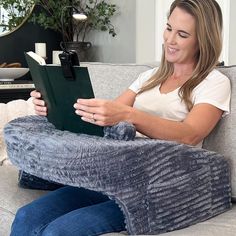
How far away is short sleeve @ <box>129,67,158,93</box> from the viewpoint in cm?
162

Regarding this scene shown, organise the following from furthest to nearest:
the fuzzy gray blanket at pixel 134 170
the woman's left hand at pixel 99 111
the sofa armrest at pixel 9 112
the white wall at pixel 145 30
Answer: the white wall at pixel 145 30, the sofa armrest at pixel 9 112, the woman's left hand at pixel 99 111, the fuzzy gray blanket at pixel 134 170

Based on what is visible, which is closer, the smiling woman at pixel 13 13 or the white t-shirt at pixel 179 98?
the white t-shirt at pixel 179 98

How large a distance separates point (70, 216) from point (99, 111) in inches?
10.8

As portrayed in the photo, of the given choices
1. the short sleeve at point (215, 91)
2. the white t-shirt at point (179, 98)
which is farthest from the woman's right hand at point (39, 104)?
the short sleeve at point (215, 91)

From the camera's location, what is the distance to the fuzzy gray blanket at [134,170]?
101 cm

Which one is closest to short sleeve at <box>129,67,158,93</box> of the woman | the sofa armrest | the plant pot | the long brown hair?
the woman

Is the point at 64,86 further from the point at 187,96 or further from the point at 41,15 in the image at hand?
the point at 41,15

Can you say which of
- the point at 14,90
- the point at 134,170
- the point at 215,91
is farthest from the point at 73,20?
the point at 134,170

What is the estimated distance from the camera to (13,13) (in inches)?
121

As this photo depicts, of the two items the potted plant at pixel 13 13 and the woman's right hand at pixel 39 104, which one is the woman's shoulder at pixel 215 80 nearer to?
the woman's right hand at pixel 39 104

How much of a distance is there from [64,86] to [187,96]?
0.41 m

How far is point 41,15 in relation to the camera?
2.94 meters

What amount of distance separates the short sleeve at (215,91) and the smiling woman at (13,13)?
2004 millimetres

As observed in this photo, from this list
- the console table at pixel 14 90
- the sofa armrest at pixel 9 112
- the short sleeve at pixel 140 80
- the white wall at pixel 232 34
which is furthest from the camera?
the console table at pixel 14 90
